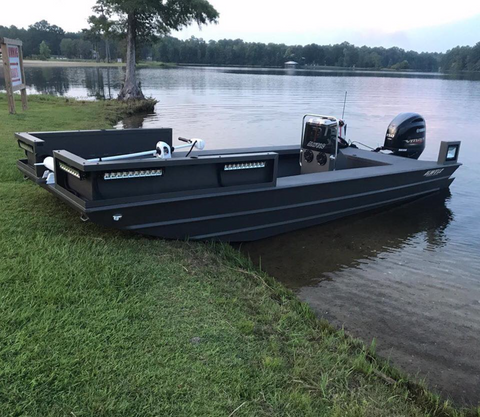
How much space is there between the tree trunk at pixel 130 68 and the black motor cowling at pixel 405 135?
1581 cm

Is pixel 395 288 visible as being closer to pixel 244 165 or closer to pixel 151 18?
pixel 244 165

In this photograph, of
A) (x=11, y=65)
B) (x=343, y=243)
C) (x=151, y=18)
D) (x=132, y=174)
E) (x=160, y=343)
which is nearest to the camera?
(x=160, y=343)

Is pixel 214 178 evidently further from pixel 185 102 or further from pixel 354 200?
pixel 185 102

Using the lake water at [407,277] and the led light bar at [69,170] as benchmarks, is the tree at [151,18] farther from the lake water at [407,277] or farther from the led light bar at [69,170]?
the led light bar at [69,170]

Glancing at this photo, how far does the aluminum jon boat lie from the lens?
3965 millimetres

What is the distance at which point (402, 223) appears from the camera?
6.64 meters

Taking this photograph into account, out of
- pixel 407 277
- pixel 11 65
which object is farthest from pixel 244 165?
pixel 11 65

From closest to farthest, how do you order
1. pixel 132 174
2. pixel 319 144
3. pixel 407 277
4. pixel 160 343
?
pixel 160 343 < pixel 132 174 < pixel 407 277 < pixel 319 144

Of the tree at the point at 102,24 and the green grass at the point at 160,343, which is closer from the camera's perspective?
the green grass at the point at 160,343

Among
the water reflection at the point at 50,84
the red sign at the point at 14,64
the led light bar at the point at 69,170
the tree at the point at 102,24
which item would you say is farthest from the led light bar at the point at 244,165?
the water reflection at the point at 50,84

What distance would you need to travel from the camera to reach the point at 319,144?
6543 millimetres

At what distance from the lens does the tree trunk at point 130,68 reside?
68.1ft

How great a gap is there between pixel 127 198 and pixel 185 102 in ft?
69.1

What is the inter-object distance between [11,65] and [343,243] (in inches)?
395
